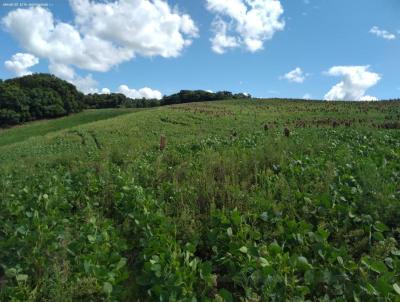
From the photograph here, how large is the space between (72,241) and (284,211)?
254 centimetres

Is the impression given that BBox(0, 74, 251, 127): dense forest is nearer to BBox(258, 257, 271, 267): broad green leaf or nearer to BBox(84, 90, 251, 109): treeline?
BBox(84, 90, 251, 109): treeline

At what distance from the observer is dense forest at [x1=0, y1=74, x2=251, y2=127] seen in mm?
54875

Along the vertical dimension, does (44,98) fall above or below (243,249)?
above

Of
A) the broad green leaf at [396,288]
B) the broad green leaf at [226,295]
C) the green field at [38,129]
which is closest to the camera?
the broad green leaf at [396,288]

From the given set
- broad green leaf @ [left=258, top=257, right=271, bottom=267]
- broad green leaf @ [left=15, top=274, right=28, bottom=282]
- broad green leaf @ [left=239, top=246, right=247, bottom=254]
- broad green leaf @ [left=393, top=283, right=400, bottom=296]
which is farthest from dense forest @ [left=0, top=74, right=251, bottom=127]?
broad green leaf @ [left=393, top=283, right=400, bottom=296]

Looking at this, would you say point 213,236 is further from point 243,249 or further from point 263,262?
point 263,262

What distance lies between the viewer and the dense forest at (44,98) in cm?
5488

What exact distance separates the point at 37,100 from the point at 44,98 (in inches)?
62.8

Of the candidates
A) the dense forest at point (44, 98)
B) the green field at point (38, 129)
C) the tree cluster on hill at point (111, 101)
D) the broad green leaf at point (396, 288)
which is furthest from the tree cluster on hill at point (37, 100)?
the broad green leaf at point (396, 288)

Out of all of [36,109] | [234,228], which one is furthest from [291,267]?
[36,109]

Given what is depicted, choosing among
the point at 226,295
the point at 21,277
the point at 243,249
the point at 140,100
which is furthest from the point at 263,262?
the point at 140,100

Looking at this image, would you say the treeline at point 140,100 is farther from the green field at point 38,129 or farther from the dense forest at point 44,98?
the green field at point 38,129

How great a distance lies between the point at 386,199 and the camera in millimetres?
3957

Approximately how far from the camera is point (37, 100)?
2277 inches
